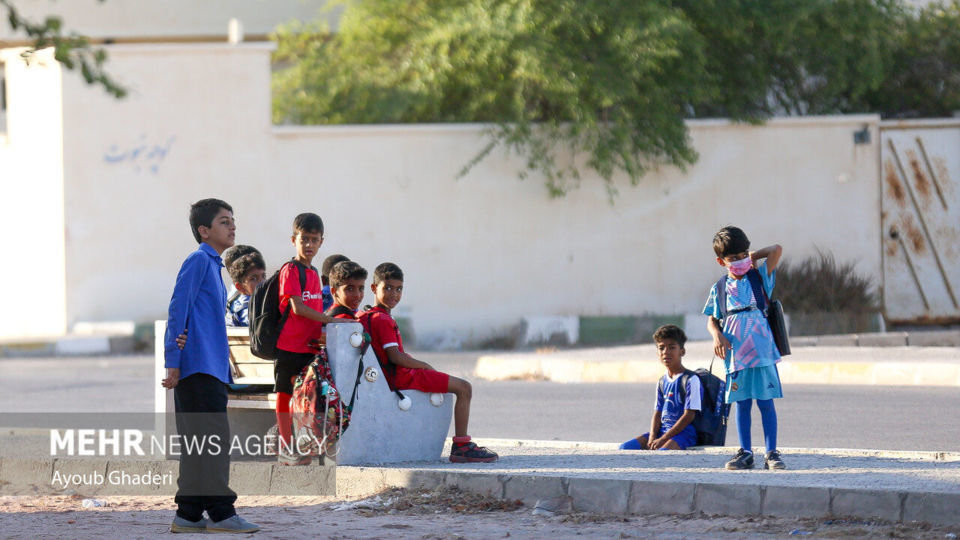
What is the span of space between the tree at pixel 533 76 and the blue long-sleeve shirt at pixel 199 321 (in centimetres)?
1057

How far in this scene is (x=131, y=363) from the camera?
1587 cm

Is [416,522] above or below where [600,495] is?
below

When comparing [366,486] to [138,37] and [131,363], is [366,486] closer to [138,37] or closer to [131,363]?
[131,363]

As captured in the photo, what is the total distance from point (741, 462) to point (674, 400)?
1138 millimetres

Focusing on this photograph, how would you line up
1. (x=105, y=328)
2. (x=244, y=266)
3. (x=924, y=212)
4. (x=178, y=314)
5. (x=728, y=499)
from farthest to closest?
(x=105, y=328) < (x=924, y=212) < (x=244, y=266) < (x=728, y=499) < (x=178, y=314)

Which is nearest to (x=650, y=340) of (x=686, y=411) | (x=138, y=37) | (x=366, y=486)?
(x=686, y=411)

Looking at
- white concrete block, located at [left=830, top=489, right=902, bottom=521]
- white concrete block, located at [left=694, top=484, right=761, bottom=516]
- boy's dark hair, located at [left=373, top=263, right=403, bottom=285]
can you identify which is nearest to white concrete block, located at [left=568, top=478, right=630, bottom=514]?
white concrete block, located at [left=694, top=484, right=761, bottom=516]

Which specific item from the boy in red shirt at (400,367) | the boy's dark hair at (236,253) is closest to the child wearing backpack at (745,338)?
the boy in red shirt at (400,367)

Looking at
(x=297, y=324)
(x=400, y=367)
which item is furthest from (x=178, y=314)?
(x=400, y=367)

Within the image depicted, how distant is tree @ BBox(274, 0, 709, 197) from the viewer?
1628 cm

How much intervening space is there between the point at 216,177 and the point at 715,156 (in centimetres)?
651

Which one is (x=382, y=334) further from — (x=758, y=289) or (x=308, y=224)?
(x=758, y=289)

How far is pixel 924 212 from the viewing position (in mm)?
17234

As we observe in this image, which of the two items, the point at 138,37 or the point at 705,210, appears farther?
the point at 138,37
